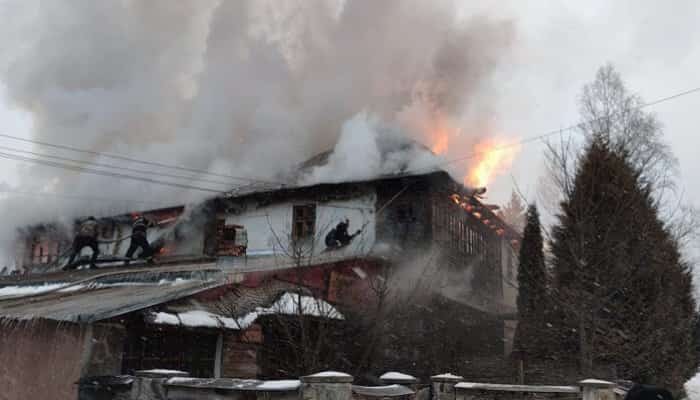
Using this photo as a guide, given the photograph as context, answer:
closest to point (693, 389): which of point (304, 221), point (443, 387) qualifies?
point (304, 221)

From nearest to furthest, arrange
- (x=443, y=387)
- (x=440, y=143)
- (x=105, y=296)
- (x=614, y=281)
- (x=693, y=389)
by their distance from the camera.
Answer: (x=443, y=387) < (x=105, y=296) < (x=614, y=281) < (x=440, y=143) < (x=693, y=389)

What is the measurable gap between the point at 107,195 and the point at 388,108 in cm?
1154

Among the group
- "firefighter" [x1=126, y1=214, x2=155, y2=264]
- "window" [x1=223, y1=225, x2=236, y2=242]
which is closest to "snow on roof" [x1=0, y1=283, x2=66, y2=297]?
"firefighter" [x1=126, y1=214, x2=155, y2=264]

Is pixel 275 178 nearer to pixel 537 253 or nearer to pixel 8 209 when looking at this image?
pixel 537 253

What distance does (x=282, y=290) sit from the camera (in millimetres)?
15086

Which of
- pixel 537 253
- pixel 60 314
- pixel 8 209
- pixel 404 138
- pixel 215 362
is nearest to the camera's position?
pixel 60 314

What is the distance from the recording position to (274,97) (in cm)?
2555

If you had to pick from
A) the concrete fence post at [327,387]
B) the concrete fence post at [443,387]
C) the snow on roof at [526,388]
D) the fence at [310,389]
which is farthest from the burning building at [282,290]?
the concrete fence post at [327,387]

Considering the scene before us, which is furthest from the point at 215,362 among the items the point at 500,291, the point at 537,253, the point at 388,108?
the point at 500,291

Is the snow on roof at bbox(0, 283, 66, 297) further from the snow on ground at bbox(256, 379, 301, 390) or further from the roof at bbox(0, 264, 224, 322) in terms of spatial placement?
the snow on ground at bbox(256, 379, 301, 390)

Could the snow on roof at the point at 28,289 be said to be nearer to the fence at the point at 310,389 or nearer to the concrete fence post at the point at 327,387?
the fence at the point at 310,389

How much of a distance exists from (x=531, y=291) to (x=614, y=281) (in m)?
3.41

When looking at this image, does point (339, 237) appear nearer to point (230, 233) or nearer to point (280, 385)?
point (230, 233)

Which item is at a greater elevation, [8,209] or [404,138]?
[404,138]
